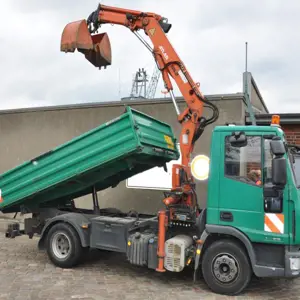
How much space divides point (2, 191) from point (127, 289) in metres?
3.18

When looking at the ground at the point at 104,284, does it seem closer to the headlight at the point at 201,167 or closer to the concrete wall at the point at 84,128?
the headlight at the point at 201,167

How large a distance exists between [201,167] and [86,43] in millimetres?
3019

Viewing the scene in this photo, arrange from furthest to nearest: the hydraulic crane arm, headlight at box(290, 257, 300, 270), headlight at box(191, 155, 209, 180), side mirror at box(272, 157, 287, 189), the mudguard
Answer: the mudguard, the hydraulic crane arm, headlight at box(191, 155, 209, 180), headlight at box(290, 257, 300, 270), side mirror at box(272, 157, 287, 189)

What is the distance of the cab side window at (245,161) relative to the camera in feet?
16.8

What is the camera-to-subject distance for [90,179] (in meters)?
6.70

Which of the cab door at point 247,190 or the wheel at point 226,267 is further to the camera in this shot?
the wheel at point 226,267

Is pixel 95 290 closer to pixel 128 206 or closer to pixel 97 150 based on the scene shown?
pixel 97 150

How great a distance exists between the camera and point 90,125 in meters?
10.7

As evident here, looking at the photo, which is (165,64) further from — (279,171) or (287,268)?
(287,268)

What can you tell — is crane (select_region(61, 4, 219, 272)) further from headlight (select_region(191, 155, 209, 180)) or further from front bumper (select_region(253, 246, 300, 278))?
front bumper (select_region(253, 246, 300, 278))

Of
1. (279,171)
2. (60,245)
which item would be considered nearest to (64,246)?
(60,245)

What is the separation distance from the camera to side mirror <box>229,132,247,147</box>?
5.14 m

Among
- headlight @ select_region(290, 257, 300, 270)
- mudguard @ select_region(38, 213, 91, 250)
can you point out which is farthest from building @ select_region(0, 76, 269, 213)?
headlight @ select_region(290, 257, 300, 270)

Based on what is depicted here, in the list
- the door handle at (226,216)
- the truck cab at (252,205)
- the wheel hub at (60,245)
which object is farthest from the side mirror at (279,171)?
the wheel hub at (60,245)
